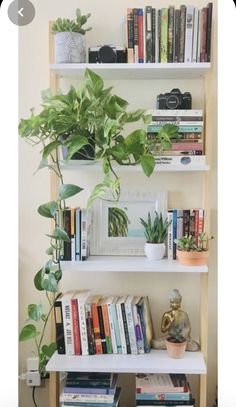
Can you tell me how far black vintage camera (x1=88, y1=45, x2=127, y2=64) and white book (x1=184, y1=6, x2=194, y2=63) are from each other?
249mm

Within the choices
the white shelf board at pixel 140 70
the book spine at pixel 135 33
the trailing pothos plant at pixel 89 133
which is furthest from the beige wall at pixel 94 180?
the trailing pothos plant at pixel 89 133

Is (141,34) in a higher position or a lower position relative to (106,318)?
higher

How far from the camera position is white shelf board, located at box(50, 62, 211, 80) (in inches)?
67.0

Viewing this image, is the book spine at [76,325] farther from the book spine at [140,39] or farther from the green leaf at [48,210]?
the book spine at [140,39]

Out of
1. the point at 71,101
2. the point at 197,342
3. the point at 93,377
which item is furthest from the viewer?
the point at 197,342

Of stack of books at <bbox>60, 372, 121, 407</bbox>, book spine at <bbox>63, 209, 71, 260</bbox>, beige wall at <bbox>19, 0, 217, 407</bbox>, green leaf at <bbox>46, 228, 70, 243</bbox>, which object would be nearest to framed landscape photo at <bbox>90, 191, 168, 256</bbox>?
beige wall at <bbox>19, 0, 217, 407</bbox>

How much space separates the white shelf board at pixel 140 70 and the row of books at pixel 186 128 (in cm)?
16

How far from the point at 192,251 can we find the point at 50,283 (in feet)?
1.83
